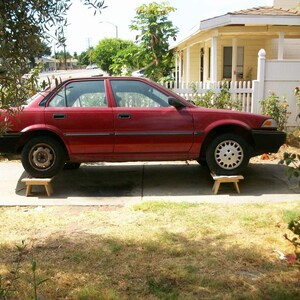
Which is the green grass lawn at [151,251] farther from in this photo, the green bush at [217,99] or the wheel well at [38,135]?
the green bush at [217,99]

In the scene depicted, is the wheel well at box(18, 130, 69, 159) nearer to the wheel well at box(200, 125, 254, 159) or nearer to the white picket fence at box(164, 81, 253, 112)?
the wheel well at box(200, 125, 254, 159)

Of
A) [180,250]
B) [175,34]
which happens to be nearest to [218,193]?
[180,250]

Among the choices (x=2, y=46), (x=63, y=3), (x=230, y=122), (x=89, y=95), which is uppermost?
(x=63, y=3)

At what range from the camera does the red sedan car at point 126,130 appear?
6535mm

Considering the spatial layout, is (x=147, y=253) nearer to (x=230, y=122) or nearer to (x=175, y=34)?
(x=230, y=122)

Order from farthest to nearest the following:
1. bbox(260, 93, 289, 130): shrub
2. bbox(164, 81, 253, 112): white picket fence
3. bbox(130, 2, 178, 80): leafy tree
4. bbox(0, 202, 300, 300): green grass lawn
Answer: bbox(130, 2, 178, 80): leafy tree
bbox(164, 81, 253, 112): white picket fence
bbox(260, 93, 289, 130): shrub
bbox(0, 202, 300, 300): green grass lawn

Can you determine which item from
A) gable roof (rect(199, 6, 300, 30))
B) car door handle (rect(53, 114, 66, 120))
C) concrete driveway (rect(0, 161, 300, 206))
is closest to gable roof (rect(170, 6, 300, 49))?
gable roof (rect(199, 6, 300, 30))

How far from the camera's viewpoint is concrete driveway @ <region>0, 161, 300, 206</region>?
630cm

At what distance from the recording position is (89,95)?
22.2 ft

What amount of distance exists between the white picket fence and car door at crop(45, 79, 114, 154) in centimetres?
372

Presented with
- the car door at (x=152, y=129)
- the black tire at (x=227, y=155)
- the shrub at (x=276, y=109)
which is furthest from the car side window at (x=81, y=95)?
the shrub at (x=276, y=109)

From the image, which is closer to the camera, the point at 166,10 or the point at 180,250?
the point at 180,250

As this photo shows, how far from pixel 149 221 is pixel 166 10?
1153 centimetres

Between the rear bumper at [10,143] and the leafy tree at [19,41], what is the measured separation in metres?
3.91
